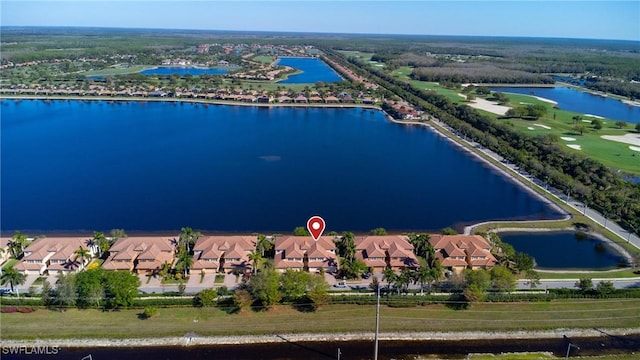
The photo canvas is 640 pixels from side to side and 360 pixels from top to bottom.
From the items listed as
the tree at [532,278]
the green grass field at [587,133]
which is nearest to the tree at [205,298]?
the tree at [532,278]

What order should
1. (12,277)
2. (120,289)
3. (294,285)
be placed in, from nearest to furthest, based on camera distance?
(120,289), (12,277), (294,285)

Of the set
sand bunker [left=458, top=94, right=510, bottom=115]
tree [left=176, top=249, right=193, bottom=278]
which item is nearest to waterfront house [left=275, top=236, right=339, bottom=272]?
tree [left=176, top=249, right=193, bottom=278]

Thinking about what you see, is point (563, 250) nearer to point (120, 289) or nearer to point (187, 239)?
point (187, 239)

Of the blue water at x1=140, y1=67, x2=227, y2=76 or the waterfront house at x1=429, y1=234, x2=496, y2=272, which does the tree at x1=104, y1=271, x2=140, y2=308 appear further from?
the blue water at x1=140, y1=67, x2=227, y2=76

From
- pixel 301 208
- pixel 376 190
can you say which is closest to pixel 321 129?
pixel 376 190

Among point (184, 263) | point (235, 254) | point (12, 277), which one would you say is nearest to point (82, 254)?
point (12, 277)

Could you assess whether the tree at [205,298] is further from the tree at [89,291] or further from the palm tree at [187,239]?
the palm tree at [187,239]
